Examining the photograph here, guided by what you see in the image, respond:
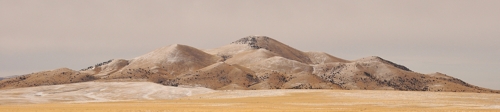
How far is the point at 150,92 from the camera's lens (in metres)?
120

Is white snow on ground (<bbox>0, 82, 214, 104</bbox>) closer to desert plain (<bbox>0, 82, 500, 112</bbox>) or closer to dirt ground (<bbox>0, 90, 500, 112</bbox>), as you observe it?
desert plain (<bbox>0, 82, 500, 112</bbox>)

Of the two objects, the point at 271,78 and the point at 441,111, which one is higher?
the point at 271,78

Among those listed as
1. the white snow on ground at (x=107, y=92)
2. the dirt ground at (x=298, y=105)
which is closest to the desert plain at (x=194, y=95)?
the white snow on ground at (x=107, y=92)

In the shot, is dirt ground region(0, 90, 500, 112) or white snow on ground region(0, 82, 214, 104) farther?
white snow on ground region(0, 82, 214, 104)

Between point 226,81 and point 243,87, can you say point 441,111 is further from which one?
point 226,81

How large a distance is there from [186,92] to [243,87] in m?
64.0

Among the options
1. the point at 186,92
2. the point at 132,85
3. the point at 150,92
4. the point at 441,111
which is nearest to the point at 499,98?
the point at 441,111

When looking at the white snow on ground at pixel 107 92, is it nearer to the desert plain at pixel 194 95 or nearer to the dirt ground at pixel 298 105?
the desert plain at pixel 194 95

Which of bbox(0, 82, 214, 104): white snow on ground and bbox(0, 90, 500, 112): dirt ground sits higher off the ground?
bbox(0, 82, 214, 104): white snow on ground

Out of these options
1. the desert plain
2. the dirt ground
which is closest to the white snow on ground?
the desert plain

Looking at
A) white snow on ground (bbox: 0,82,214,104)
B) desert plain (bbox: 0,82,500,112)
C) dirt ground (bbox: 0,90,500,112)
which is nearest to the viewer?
dirt ground (bbox: 0,90,500,112)

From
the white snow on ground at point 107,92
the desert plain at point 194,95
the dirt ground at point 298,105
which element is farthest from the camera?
the white snow on ground at point 107,92

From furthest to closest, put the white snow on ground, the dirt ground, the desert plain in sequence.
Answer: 1. the white snow on ground
2. the desert plain
3. the dirt ground

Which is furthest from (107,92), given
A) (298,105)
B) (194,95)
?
(298,105)
